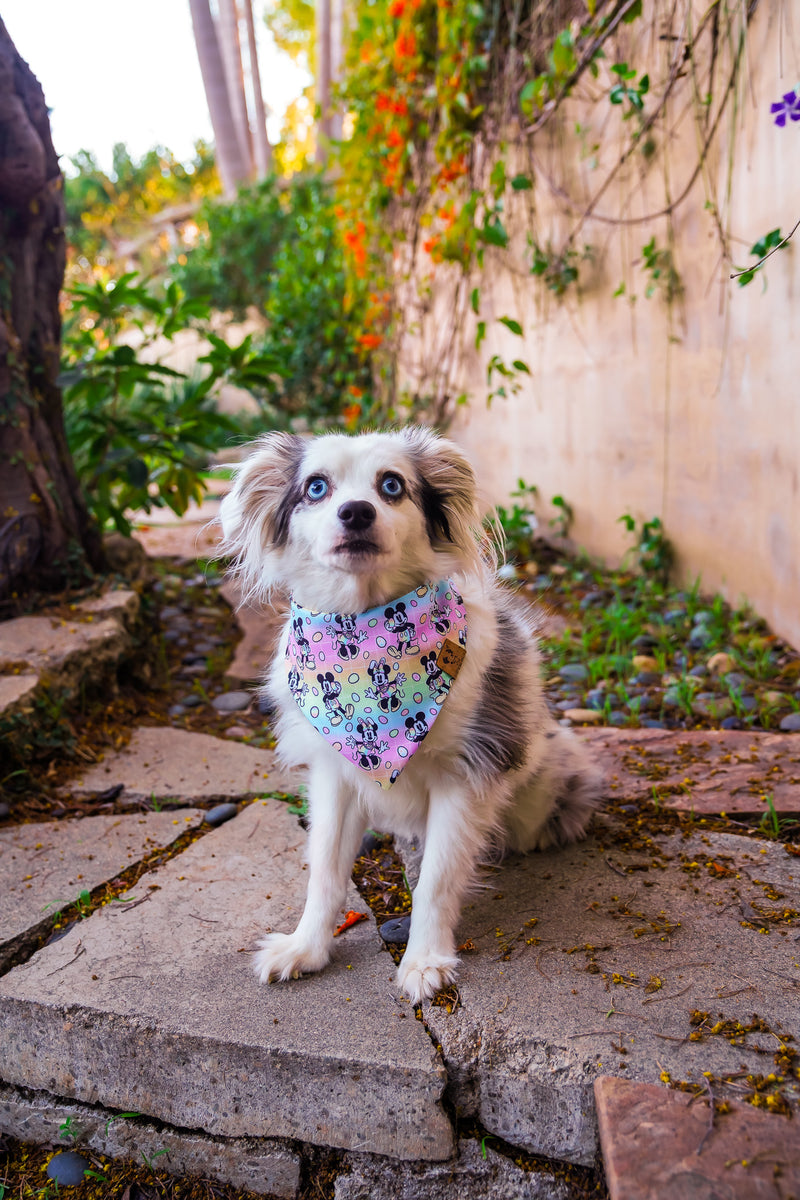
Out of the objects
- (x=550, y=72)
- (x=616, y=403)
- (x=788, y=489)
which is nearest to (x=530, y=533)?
(x=616, y=403)

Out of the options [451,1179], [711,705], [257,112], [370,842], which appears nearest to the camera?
[451,1179]

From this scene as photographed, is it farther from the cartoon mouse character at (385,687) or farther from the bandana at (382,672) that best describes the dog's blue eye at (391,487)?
the cartoon mouse character at (385,687)

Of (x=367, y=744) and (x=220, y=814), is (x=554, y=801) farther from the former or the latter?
(x=220, y=814)

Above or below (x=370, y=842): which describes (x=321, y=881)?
above

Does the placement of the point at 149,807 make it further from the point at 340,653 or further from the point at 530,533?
the point at 530,533

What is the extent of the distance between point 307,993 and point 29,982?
2.10ft

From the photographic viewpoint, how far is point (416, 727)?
1953mm

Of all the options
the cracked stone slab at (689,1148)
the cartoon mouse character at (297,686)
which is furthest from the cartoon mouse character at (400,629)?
the cracked stone slab at (689,1148)

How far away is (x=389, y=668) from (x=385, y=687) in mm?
45

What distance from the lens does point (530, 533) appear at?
16.8 feet

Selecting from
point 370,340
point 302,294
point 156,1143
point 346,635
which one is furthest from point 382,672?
point 302,294

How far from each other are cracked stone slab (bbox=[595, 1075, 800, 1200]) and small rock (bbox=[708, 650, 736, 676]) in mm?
2142

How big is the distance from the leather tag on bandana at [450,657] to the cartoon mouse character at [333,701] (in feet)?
0.79

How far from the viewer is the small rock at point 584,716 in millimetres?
3326
